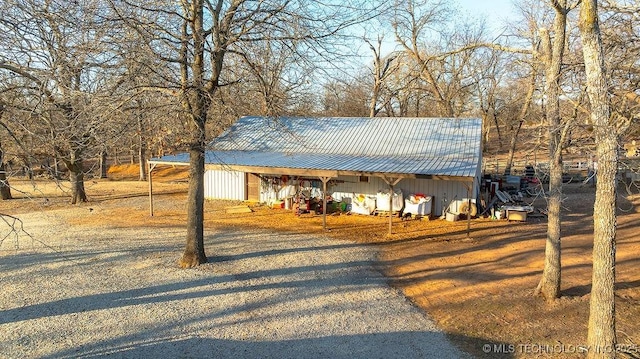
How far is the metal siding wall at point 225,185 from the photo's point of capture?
21.0 meters

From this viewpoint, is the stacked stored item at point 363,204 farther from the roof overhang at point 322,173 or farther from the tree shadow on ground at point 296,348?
the tree shadow on ground at point 296,348

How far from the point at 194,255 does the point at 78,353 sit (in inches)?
169

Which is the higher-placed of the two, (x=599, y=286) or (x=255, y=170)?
(x=255, y=170)

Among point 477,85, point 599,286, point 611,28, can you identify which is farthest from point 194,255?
point 477,85

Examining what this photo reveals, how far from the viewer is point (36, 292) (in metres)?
8.79

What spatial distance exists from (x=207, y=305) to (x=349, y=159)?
10139 millimetres

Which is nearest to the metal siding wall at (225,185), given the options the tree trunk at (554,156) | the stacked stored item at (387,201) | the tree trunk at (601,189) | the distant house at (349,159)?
the distant house at (349,159)

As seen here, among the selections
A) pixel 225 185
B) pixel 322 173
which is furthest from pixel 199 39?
pixel 225 185

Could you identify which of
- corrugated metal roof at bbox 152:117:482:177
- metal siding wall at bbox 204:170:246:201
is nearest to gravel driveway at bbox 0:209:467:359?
corrugated metal roof at bbox 152:117:482:177

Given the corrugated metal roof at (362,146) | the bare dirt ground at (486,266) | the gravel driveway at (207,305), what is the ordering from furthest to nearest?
the corrugated metal roof at (362,146)
the bare dirt ground at (486,266)
the gravel driveway at (207,305)

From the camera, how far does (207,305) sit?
8125 mm

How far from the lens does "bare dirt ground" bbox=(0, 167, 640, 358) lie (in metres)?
6.90

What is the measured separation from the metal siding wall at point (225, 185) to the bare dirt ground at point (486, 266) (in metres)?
0.88

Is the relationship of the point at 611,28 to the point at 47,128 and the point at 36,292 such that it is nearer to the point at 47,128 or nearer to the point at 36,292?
the point at 47,128
